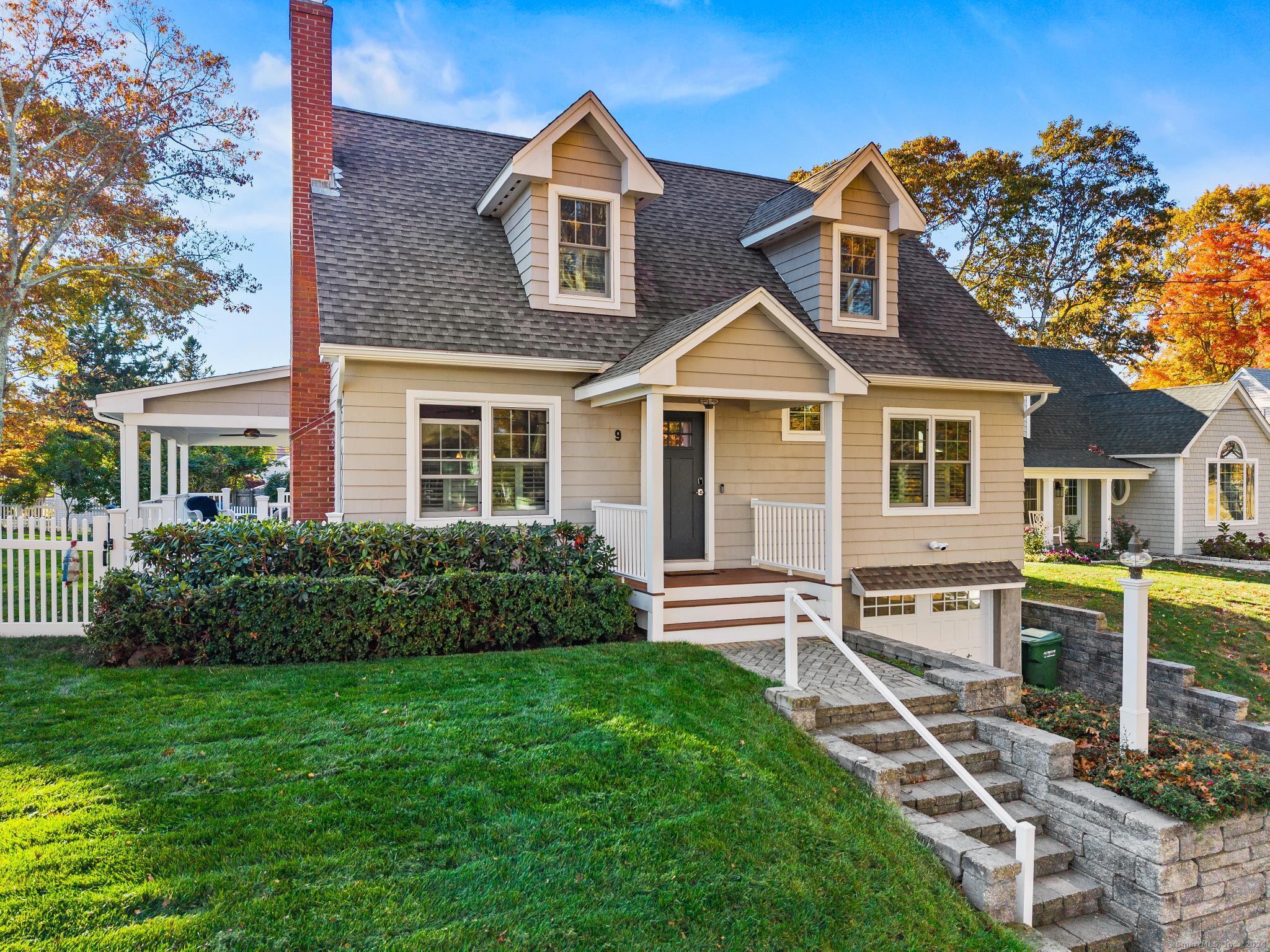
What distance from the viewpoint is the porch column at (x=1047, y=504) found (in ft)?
68.5

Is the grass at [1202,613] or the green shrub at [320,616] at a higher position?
the green shrub at [320,616]

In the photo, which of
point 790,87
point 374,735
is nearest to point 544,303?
point 374,735

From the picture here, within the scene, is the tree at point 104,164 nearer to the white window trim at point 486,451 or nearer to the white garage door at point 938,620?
the white window trim at point 486,451

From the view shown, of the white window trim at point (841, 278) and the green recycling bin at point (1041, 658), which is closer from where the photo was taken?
the white window trim at point (841, 278)

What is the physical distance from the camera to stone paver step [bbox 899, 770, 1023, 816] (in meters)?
5.62

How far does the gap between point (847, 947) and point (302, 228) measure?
10757 millimetres

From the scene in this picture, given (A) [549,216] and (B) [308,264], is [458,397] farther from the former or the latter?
(B) [308,264]

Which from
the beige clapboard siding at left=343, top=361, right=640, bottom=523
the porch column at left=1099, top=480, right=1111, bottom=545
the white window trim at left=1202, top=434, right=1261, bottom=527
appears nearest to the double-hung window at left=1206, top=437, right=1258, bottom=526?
the white window trim at left=1202, top=434, right=1261, bottom=527

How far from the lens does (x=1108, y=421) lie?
23.1 meters

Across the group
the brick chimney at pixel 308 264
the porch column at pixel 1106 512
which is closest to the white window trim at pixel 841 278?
the brick chimney at pixel 308 264

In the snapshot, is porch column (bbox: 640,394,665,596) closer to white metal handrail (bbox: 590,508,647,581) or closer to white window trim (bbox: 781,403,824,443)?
white metal handrail (bbox: 590,508,647,581)

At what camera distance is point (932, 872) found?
465 centimetres

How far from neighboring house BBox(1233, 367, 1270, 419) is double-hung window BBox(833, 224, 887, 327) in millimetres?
20408

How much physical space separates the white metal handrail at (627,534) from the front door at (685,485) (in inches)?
43.1
